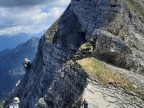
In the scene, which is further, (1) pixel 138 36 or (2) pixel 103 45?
(1) pixel 138 36

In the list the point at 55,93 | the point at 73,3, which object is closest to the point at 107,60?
the point at 55,93

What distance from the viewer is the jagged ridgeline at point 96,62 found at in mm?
Result: 17828

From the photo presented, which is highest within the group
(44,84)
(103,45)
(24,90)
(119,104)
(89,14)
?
(89,14)

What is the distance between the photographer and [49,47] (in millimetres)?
58594

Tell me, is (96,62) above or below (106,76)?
above

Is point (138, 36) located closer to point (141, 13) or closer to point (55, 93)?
point (141, 13)

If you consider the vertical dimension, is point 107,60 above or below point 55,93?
above

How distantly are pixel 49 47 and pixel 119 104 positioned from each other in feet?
147

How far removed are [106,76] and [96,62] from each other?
3922 mm

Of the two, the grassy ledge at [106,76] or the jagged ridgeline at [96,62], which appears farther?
the grassy ledge at [106,76]

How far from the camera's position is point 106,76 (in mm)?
19609

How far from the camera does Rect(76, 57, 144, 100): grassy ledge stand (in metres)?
18.2

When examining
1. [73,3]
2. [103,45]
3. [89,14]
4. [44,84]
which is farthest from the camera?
[73,3]

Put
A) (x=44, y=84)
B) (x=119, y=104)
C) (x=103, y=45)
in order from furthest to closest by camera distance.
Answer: (x=44, y=84), (x=103, y=45), (x=119, y=104)
